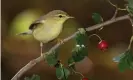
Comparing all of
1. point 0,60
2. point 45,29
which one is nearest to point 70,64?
point 45,29

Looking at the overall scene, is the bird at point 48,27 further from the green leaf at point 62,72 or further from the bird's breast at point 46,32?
the green leaf at point 62,72

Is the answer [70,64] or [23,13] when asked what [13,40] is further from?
[70,64]

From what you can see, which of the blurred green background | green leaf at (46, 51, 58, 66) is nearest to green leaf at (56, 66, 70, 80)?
green leaf at (46, 51, 58, 66)

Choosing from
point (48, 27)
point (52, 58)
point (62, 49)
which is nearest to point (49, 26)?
point (48, 27)

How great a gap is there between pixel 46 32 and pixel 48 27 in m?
0.04

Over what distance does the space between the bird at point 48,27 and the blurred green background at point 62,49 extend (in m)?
1.30

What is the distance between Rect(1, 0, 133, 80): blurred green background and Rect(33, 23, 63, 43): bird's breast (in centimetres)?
132

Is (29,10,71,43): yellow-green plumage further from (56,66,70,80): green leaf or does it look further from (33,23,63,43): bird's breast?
(56,66,70,80): green leaf

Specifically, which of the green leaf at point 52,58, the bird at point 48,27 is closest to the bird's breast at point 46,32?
the bird at point 48,27

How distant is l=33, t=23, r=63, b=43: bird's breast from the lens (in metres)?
1.63

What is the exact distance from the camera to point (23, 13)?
3395 mm

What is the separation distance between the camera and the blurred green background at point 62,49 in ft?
10.8

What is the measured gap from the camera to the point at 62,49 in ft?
11.1

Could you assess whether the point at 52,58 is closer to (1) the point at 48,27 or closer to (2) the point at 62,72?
(2) the point at 62,72
